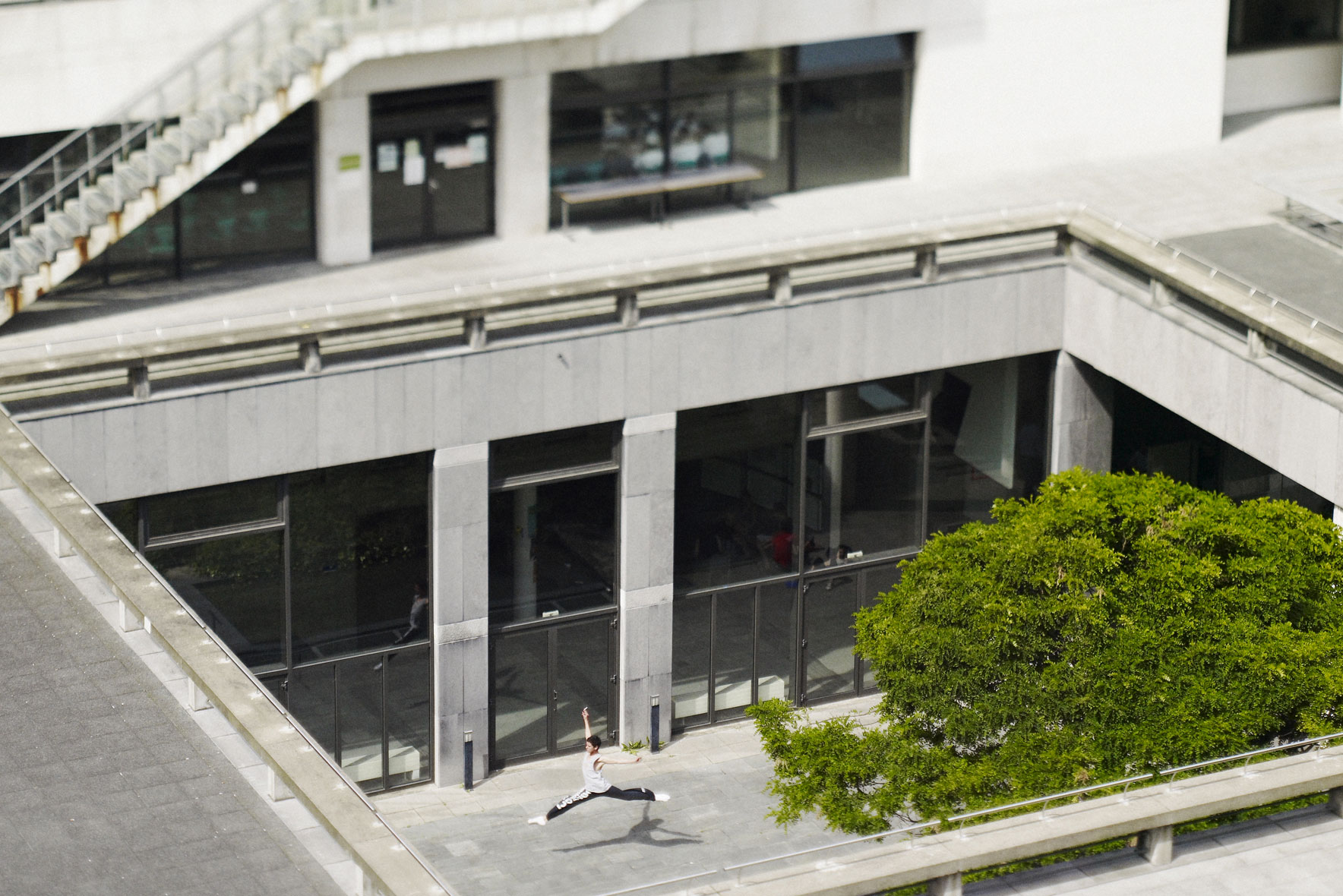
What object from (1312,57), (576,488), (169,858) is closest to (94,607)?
(169,858)

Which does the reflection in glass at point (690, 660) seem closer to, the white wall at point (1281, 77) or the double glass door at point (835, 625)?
the double glass door at point (835, 625)

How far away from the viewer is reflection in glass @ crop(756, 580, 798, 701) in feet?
122

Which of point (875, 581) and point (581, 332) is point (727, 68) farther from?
point (875, 581)

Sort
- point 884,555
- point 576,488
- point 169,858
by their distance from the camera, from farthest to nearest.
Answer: point 884,555 < point 576,488 < point 169,858

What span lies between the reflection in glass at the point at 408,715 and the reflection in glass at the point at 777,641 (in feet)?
18.6

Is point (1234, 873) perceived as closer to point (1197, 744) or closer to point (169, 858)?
point (1197, 744)

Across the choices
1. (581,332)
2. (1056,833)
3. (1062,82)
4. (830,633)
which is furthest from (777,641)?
(1056,833)

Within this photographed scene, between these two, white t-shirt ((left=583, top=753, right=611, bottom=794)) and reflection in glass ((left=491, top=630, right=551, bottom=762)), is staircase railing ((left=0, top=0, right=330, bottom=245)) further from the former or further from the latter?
white t-shirt ((left=583, top=753, right=611, bottom=794))

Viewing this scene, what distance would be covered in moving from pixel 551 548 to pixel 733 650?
12.7 ft

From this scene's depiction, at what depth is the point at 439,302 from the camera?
32.2 m

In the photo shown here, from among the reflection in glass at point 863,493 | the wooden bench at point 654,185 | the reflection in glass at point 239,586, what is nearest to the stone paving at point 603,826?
the reflection in glass at point 239,586

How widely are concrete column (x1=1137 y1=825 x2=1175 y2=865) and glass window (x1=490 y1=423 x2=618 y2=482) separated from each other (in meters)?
15.7

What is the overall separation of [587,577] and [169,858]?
17.1m

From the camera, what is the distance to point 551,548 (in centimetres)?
3516
